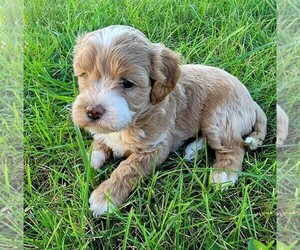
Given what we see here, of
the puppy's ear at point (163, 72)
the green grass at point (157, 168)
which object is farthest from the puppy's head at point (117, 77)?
the green grass at point (157, 168)

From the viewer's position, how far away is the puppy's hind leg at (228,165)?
1.07 meters

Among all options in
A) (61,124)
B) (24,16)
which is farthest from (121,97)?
(24,16)

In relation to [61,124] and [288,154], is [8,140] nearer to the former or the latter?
[61,124]

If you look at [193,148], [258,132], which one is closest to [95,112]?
[193,148]

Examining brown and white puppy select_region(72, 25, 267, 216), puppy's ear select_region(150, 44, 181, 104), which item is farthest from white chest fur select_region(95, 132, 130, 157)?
puppy's ear select_region(150, 44, 181, 104)

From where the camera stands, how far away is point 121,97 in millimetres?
982

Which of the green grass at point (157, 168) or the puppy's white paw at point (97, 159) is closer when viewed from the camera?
the green grass at point (157, 168)

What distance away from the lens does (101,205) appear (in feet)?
3.34

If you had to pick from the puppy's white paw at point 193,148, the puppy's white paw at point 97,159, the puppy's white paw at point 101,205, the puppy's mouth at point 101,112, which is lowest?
the puppy's white paw at point 101,205

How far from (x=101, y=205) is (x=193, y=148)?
0.23 meters

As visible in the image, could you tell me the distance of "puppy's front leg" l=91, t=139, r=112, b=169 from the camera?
111 centimetres

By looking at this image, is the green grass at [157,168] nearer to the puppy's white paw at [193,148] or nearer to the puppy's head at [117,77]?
the puppy's white paw at [193,148]

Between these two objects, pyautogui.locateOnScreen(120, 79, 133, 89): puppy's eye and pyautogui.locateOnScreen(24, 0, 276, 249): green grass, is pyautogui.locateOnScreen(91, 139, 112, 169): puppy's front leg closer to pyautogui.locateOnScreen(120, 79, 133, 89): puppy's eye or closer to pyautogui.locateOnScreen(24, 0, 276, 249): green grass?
pyautogui.locateOnScreen(24, 0, 276, 249): green grass

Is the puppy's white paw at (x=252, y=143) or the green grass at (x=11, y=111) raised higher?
the green grass at (x=11, y=111)
